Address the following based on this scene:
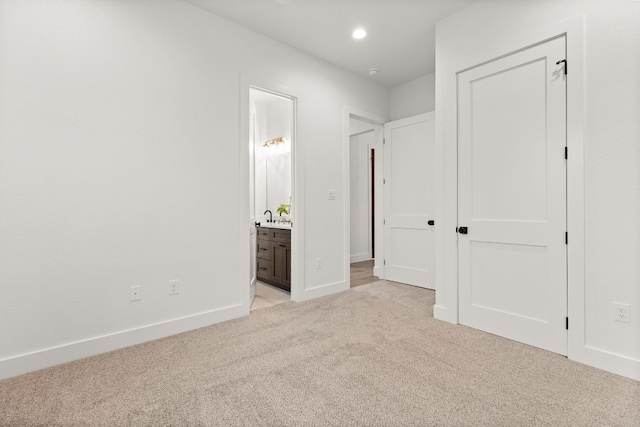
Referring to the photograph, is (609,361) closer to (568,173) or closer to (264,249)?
(568,173)

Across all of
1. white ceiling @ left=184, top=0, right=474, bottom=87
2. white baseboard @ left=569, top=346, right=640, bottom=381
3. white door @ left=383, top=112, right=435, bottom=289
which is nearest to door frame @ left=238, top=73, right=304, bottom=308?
white ceiling @ left=184, top=0, right=474, bottom=87

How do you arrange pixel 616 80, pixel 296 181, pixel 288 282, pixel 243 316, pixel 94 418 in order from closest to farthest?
pixel 94 418 → pixel 616 80 → pixel 243 316 → pixel 296 181 → pixel 288 282

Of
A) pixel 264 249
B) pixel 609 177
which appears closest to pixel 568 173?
pixel 609 177

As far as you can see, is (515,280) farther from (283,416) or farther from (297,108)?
(297,108)

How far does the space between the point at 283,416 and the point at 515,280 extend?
2.03 meters

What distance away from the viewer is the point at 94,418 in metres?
1.59

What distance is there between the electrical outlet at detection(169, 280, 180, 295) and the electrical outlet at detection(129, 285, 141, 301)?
0.24 metres

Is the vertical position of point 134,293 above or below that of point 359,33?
below

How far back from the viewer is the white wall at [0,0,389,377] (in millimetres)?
2047

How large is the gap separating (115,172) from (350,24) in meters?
2.47

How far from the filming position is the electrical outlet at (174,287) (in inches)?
105

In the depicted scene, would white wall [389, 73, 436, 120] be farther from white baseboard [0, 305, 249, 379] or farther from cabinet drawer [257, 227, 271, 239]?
white baseboard [0, 305, 249, 379]

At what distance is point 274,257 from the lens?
4.16 metres

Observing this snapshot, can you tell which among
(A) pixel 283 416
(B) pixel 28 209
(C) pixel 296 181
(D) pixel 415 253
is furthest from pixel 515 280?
(B) pixel 28 209
